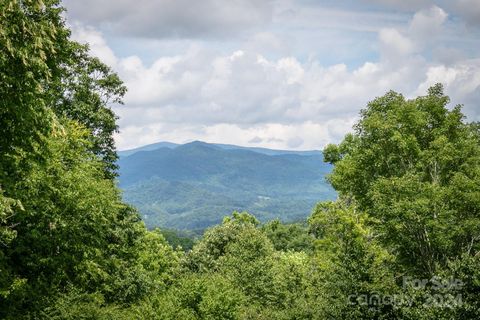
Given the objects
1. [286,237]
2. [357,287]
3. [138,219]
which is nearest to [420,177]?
[357,287]

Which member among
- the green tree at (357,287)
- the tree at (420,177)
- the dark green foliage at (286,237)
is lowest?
the dark green foliage at (286,237)

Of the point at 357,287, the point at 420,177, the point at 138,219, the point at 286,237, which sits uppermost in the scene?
the point at 420,177

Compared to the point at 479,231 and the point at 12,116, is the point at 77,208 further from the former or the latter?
the point at 479,231

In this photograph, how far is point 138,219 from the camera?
31078 millimetres

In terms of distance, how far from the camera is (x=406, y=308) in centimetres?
1797

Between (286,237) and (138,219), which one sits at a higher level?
(138,219)

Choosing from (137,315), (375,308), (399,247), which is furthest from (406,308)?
Result: (137,315)

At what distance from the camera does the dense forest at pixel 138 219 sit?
13820 mm

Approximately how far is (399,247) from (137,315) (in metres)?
15.1

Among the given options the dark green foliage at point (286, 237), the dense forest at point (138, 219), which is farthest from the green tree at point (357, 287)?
the dark green foliage at point (286, 237)

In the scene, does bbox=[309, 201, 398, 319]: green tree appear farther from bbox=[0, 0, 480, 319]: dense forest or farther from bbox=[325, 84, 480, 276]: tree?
bbox=[325, 84, 480, 276]: tree

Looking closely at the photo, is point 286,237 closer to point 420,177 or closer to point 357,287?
point 420,177

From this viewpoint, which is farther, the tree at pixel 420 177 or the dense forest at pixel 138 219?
the tree at pixel 420 177

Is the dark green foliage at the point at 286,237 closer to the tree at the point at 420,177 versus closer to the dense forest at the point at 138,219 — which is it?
the dense forest at the point at 138,219
